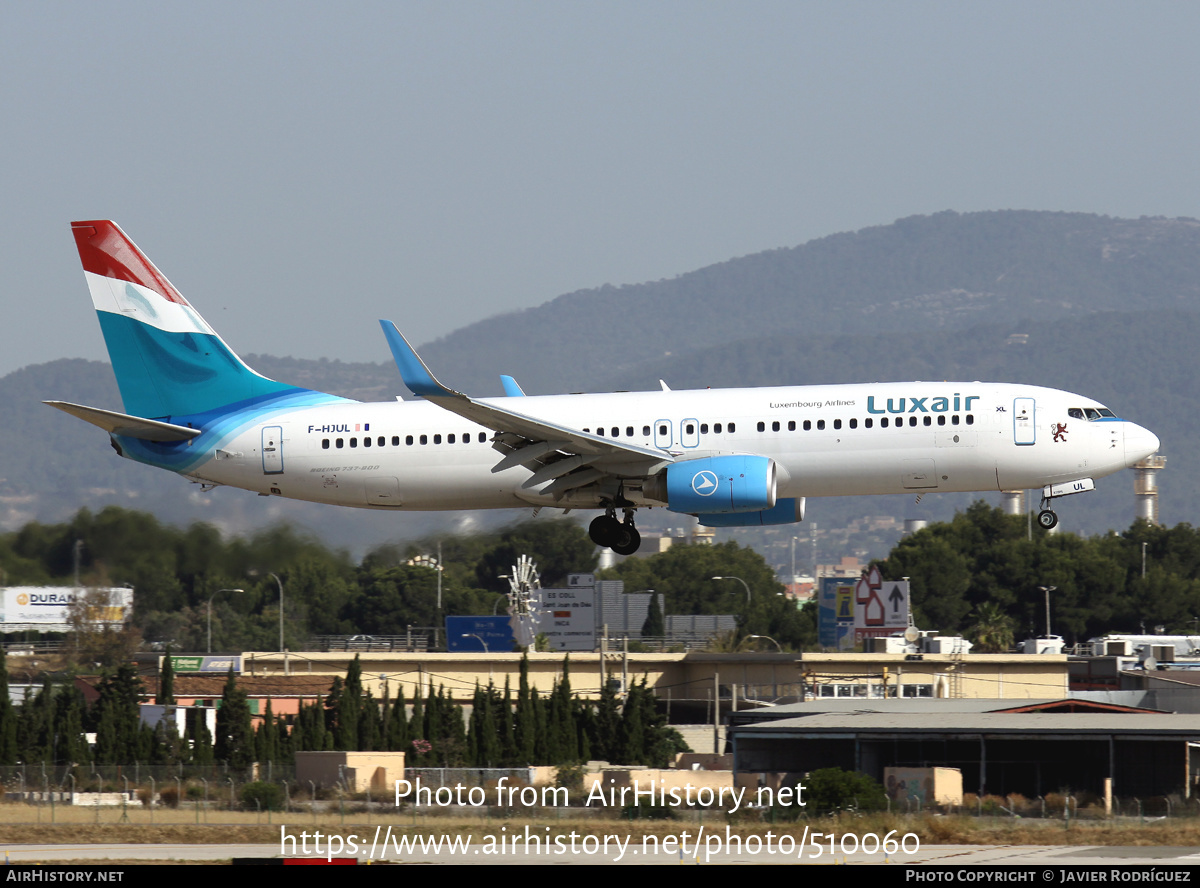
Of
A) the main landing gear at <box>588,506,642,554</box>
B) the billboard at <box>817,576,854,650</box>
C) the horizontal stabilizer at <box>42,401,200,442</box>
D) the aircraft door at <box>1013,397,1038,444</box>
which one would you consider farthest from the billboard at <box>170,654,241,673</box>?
the billboard at <box>817,576,854,650</box>

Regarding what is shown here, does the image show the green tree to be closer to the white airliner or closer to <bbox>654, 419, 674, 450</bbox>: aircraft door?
the white airliner

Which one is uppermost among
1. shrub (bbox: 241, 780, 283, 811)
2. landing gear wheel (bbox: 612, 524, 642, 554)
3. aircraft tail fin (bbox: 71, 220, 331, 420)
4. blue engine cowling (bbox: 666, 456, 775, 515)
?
aircraft tail fin (bbox: 71, 220, 331, 420)

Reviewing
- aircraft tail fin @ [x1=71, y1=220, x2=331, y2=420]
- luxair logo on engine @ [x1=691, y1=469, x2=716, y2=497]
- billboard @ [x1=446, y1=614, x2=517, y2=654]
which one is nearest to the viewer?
luxair logo on engine @ [x1=691, y1=469, x2=716, y2=497]

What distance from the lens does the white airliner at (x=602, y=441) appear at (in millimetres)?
36250

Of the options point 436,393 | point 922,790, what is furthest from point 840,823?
point 436,393

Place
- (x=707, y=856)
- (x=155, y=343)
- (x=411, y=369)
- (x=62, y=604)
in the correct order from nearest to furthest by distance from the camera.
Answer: (x=707, y=856) → (x=411, y=369) → (x=155, y=343) → (x=62, y=604)

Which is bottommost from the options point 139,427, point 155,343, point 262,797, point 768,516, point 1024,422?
point 262,797

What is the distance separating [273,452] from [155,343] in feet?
16.3

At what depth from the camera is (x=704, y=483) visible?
3606cm

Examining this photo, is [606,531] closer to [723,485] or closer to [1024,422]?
[723,485]

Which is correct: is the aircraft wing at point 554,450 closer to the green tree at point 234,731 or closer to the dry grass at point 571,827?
the dry grass at point 571,827

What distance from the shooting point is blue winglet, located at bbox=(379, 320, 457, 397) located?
109ft

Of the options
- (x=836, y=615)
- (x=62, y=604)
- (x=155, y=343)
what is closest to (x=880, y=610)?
(x=836, y=615)

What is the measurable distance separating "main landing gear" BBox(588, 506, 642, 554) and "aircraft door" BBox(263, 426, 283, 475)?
8.31 metres
